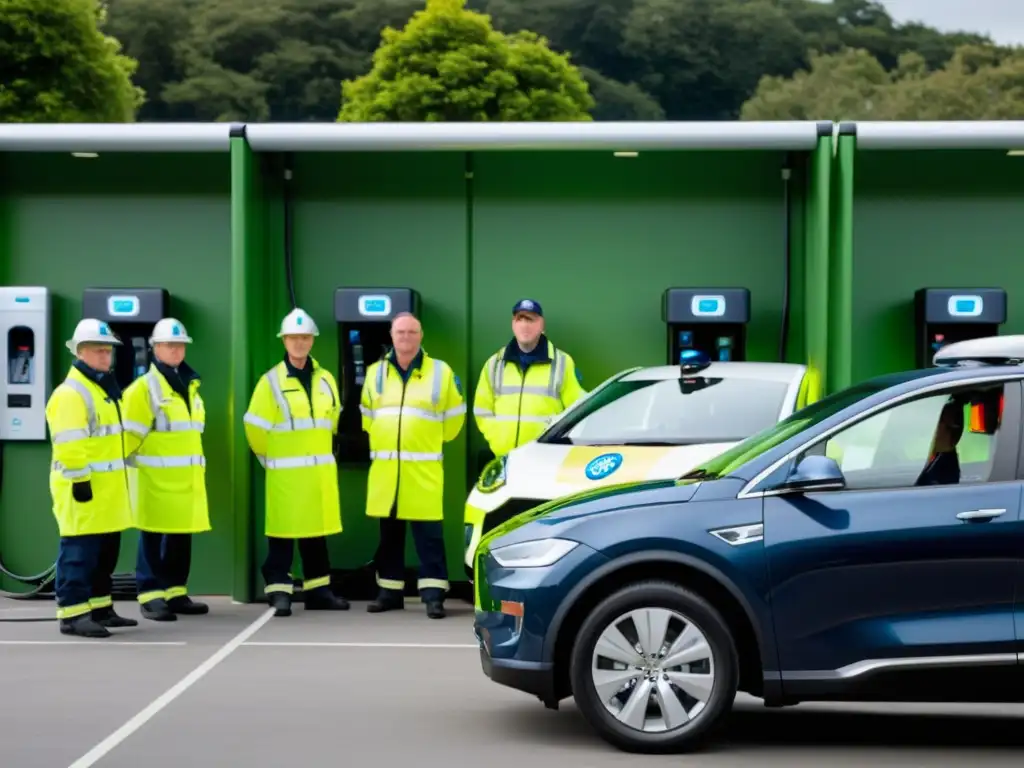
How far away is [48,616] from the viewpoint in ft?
36.6

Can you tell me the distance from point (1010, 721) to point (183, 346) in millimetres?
5836

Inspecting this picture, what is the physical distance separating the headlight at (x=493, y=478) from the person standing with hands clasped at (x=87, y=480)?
7.01ft

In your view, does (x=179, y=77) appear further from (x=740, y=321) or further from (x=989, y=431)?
(x=989, y=431)

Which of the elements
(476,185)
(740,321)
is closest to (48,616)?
(476,185)

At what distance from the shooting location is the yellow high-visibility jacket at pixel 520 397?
11.4 m

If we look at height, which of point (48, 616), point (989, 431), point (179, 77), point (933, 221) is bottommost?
point (48, 616)

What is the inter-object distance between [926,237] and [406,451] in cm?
401

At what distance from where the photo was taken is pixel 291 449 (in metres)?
11.3

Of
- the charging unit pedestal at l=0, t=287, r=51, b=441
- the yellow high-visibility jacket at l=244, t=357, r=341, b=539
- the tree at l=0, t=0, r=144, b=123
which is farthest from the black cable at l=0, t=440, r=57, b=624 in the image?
the tree at l=0, t=0, r=144, b=123

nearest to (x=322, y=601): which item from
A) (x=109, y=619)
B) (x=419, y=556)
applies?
(x=419, y=556)

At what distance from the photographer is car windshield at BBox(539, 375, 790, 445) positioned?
1009 centimetres

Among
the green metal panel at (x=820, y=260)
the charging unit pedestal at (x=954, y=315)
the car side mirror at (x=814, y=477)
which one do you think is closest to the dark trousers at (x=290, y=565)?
the green metal panel at (x=820, y=260)

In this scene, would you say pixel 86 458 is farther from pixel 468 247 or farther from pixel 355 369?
pixel 468 247

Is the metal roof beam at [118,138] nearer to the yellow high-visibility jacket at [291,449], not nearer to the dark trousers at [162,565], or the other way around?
the yellow high-visibility jacket at [291,449]
